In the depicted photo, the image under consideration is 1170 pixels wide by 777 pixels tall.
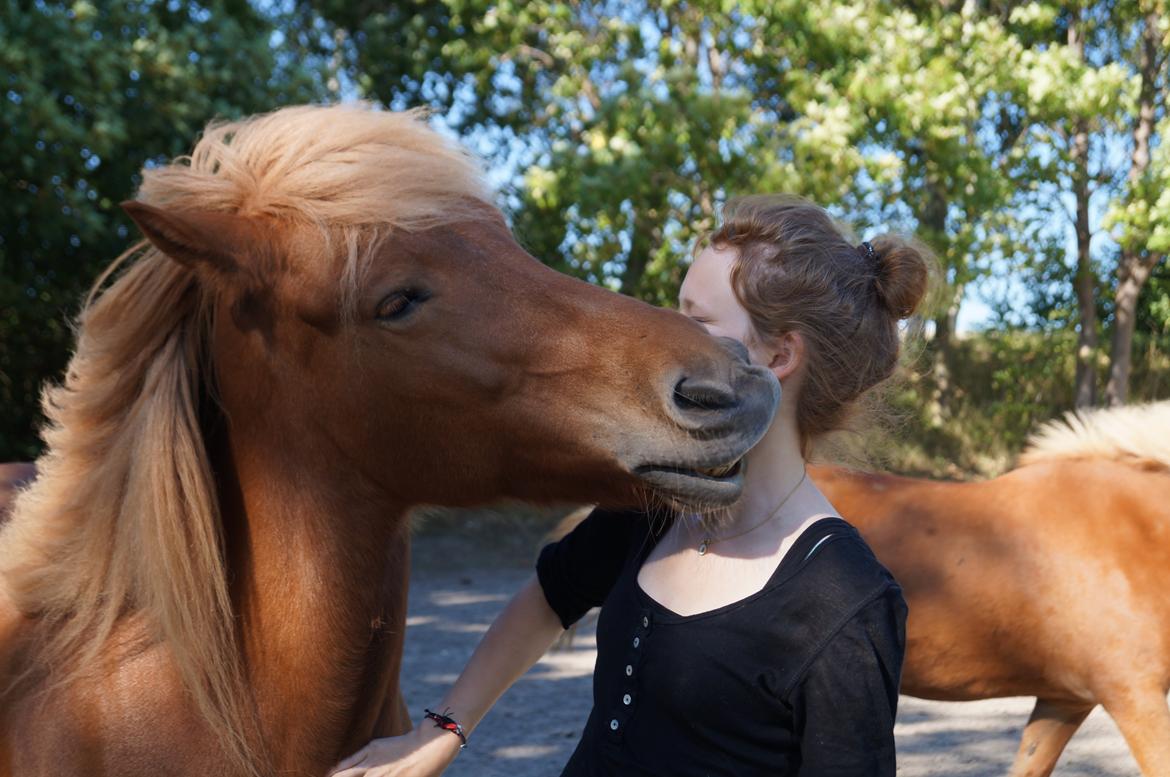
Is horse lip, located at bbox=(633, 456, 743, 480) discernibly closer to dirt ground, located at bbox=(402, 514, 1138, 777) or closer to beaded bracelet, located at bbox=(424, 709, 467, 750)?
beaded bracelet, located at bbox=(424, 709, 467, 750)

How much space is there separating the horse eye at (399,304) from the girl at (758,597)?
457 mm

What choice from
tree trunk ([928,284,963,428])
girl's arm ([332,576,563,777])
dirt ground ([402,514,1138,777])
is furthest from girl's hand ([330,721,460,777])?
tree trunk ([928,284,963,428])

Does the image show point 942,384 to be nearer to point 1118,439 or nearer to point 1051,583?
point 1118,439

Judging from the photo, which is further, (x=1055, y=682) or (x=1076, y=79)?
(x=1076, y=79)

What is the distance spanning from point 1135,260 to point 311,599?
11941 mm

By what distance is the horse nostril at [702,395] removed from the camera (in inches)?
54.3

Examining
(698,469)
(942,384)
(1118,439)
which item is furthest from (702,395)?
(942,384)

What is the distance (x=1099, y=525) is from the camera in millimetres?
3805

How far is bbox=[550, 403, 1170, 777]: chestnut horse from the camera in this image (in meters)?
3.56

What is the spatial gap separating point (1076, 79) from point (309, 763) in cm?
903

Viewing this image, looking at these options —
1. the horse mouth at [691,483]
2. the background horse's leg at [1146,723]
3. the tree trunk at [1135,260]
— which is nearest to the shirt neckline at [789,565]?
the horse mouth at [691,483]

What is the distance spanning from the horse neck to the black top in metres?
0.40

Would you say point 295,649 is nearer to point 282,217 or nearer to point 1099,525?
point 282,217

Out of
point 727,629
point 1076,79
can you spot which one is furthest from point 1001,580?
point 1076,79
